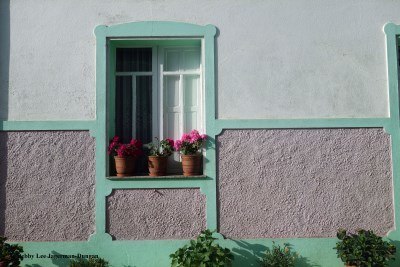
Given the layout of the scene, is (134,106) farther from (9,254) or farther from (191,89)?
(9,254)

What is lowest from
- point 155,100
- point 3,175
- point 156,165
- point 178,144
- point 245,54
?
point 3,175

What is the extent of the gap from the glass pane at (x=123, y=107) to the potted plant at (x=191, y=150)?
89cm

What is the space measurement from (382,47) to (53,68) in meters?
4.56

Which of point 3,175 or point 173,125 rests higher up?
point 173,125

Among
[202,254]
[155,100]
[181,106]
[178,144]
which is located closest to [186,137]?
[178,144]

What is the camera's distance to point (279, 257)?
5.35 m

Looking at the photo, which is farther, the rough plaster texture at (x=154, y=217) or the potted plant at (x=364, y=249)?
the rough plaster texture at (x=154, y=217)

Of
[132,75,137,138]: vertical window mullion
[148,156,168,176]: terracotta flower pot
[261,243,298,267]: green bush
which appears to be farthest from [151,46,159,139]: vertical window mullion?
[261,243,298,267]: green bush

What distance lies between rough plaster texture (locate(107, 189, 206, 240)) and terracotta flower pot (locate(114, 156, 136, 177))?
264 mm

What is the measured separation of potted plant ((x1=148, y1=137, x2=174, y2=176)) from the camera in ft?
18.4

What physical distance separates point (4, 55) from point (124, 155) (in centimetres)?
216

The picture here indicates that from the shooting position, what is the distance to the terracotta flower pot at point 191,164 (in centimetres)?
557

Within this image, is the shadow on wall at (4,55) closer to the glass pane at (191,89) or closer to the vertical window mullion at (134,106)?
the vertical window mullion at (134,106)

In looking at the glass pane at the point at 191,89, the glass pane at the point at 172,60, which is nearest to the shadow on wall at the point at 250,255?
the glass pane at the point at 191,89
